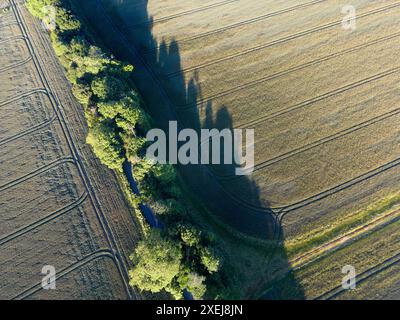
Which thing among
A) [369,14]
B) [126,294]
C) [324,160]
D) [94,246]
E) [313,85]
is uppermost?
[369,14]

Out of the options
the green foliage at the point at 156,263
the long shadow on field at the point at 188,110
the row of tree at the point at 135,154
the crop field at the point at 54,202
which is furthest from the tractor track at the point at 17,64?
the green foliage at the point at 156,263

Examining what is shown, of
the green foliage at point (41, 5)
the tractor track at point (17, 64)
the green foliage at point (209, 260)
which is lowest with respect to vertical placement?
the green foliage at point (209, 260)

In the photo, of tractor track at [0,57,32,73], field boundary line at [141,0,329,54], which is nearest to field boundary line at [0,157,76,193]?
field boundary line at [141,0,329,54]

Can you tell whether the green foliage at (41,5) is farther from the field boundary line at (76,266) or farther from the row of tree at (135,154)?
the field boundary line at (76,266)

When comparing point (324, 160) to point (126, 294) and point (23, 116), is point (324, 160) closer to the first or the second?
point (126, 294)

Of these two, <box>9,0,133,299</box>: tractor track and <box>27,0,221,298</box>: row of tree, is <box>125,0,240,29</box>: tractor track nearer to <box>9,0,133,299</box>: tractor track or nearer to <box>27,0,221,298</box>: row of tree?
<box>27,0,221,298</box>: row of tree

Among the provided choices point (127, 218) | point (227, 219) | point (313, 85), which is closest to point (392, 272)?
point (227, 219)

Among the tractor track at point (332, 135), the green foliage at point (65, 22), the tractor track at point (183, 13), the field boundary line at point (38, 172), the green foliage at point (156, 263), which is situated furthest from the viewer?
the tractor track at point (183, 13)
